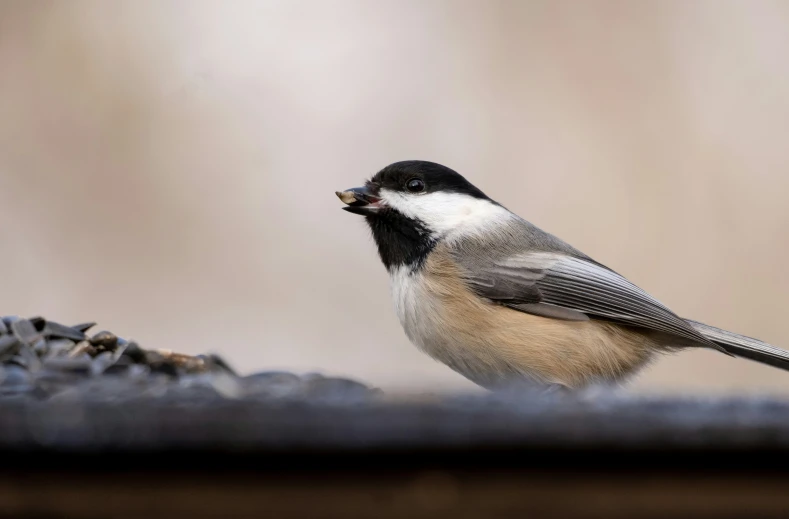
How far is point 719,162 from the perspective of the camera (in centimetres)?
459

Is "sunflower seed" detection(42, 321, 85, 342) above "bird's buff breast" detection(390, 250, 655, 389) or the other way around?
above

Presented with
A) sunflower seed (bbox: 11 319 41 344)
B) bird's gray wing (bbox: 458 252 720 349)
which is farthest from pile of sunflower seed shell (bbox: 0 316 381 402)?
bird's gray wing (bbox: 458 252 720 349)

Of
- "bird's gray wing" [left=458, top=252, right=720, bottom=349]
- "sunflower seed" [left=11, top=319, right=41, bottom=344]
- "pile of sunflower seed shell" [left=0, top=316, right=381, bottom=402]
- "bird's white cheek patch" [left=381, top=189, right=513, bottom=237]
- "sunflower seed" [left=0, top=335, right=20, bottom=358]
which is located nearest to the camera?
"pile of sunflower seed shell" [left=0, top=316, right=381, bottom=402]

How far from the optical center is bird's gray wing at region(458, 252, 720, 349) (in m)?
2.52

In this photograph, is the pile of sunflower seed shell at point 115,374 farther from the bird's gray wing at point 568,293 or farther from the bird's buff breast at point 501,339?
the bird's gray wing at point 568,293

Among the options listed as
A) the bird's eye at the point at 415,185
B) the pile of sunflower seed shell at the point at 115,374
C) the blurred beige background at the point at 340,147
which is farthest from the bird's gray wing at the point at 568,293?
the blurred beige background at the point at 340,147

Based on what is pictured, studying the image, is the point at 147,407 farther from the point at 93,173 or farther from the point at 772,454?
the point at 93,173

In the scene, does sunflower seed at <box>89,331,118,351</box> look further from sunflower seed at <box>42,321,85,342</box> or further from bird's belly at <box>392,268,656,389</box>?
bird's belly at <box>392,268,656,389</box>

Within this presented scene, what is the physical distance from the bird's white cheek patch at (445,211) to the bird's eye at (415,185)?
21mm

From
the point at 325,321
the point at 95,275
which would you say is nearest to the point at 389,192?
the point at 325,321

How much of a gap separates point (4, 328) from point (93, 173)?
3107mm

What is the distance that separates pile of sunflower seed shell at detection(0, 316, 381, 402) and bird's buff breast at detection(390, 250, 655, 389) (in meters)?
Result: 0.81

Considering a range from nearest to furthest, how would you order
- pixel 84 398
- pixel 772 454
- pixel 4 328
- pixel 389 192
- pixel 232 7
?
pixel 772 454
pixel 84 398
pixel 4 328
pixel 389 192
pixel 232 7

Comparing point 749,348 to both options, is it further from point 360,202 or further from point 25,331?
point 25,331
